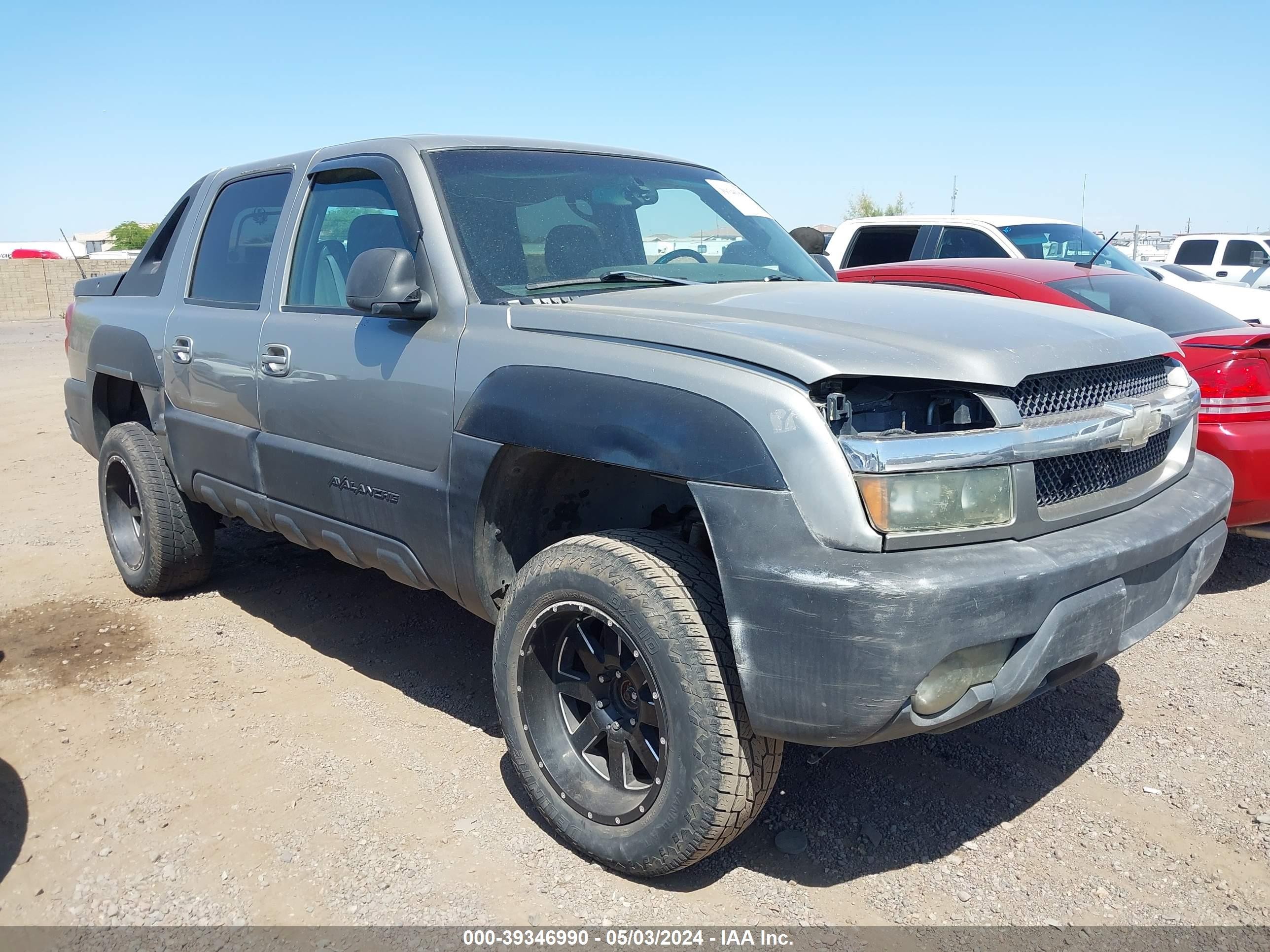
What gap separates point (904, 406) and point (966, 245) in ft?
21.8

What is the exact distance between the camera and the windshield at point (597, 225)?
3.27m

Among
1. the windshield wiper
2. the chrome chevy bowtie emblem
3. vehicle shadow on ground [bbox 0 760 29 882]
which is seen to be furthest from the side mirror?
the chrome chevy bowtie emblem

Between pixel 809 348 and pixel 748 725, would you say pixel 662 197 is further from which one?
pixel 748 725

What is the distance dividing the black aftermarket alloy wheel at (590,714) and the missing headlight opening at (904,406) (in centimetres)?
79

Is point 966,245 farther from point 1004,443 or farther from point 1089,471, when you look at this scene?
point 1004,443

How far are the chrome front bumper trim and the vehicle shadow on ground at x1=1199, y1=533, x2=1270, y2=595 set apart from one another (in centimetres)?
256

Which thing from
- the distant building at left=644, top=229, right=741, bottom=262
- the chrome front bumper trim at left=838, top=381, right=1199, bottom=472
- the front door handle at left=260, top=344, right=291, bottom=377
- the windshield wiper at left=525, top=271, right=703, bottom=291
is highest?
the distant building at left=644, top=229, right=741, bottom=262

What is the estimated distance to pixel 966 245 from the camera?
8461 millimetres

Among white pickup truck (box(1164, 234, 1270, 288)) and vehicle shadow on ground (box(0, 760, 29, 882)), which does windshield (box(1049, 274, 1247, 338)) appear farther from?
white pickup truck (box(1164, 234, 1270, 288))

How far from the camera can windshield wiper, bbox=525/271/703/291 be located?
326 centimetres

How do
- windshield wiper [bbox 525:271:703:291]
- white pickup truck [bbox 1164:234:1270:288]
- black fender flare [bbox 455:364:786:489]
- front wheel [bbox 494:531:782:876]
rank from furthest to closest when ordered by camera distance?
white pickup truck [bbox 1164:234:1270:288], windshield wiper [bbox 525:271:703:291], front wheel [bbox 494:531:782:876], black fender flare [bbox 455:364:786:489]

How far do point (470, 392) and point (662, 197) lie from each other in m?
1.34

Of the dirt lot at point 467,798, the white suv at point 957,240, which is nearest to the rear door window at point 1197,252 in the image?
the white suv at point 957,240

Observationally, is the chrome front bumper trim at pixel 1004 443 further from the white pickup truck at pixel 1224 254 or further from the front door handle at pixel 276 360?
the white pickup truck at pixel 1224 254
